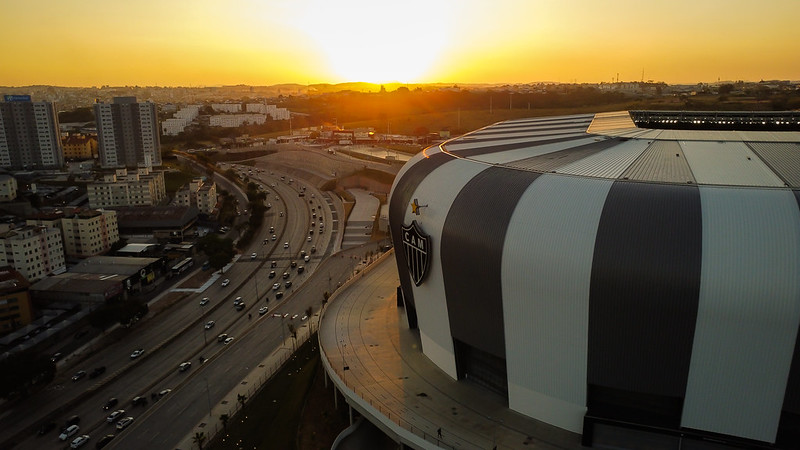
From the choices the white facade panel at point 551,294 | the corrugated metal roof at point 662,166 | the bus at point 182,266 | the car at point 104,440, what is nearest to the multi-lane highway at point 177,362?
the car at point 104,440

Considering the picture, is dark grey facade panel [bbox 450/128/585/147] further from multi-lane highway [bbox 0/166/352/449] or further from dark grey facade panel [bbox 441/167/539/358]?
multi-lane highway [bbox 0/166/352/449]

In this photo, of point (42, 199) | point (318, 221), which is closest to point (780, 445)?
point (318, 221)

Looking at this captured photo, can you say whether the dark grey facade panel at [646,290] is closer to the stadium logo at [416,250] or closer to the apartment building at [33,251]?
the stadium logo at [416,250]

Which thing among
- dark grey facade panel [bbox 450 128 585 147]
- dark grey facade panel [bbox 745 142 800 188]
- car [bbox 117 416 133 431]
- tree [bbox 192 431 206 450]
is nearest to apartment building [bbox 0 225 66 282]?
car [bbox 117 416 133 431]

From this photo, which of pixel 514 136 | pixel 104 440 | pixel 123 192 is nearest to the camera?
pixel 104 440

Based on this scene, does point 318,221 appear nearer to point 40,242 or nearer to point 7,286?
point 40,242

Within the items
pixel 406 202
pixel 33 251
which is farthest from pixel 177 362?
pixel 33 251

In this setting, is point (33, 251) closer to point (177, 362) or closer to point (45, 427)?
point (177, 362)
